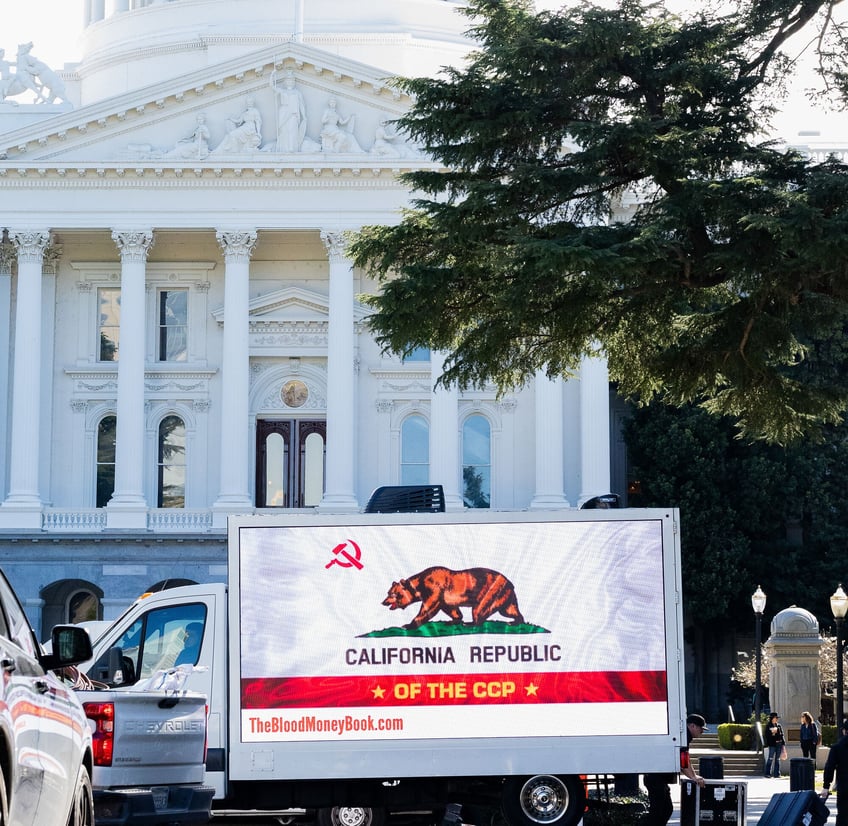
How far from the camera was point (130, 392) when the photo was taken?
168ft

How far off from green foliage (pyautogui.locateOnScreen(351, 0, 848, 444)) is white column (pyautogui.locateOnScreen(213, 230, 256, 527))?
98.3ft

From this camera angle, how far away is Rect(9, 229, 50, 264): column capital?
51.8 m

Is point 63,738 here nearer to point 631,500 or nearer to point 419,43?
point 631,500

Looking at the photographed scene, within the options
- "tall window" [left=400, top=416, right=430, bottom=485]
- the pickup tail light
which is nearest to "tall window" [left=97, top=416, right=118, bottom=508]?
"tall window" [left=400, top=416, right=430, bottom=485]

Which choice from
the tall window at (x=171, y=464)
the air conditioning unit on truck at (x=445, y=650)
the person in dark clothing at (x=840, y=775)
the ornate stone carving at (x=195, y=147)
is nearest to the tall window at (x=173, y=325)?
the tall window at (x=171, y=464)

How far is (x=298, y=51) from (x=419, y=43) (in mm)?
15575

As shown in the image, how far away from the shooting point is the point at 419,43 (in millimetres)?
66250

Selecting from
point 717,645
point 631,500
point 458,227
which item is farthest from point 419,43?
point 458,227

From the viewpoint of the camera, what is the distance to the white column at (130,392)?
50781 millimetres

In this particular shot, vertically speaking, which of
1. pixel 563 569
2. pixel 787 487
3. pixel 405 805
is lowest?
pixel 405 805

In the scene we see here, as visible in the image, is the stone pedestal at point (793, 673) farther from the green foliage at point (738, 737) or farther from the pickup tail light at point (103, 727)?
the pickup tail light at point (103, 727)

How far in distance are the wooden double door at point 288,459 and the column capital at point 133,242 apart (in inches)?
259

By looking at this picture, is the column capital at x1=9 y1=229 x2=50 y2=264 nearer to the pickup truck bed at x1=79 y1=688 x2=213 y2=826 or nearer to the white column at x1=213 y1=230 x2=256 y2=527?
the white column at x1=213 y1=230 x2=256 y2=527

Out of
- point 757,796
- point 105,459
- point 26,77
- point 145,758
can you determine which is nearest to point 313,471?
point 105,459
